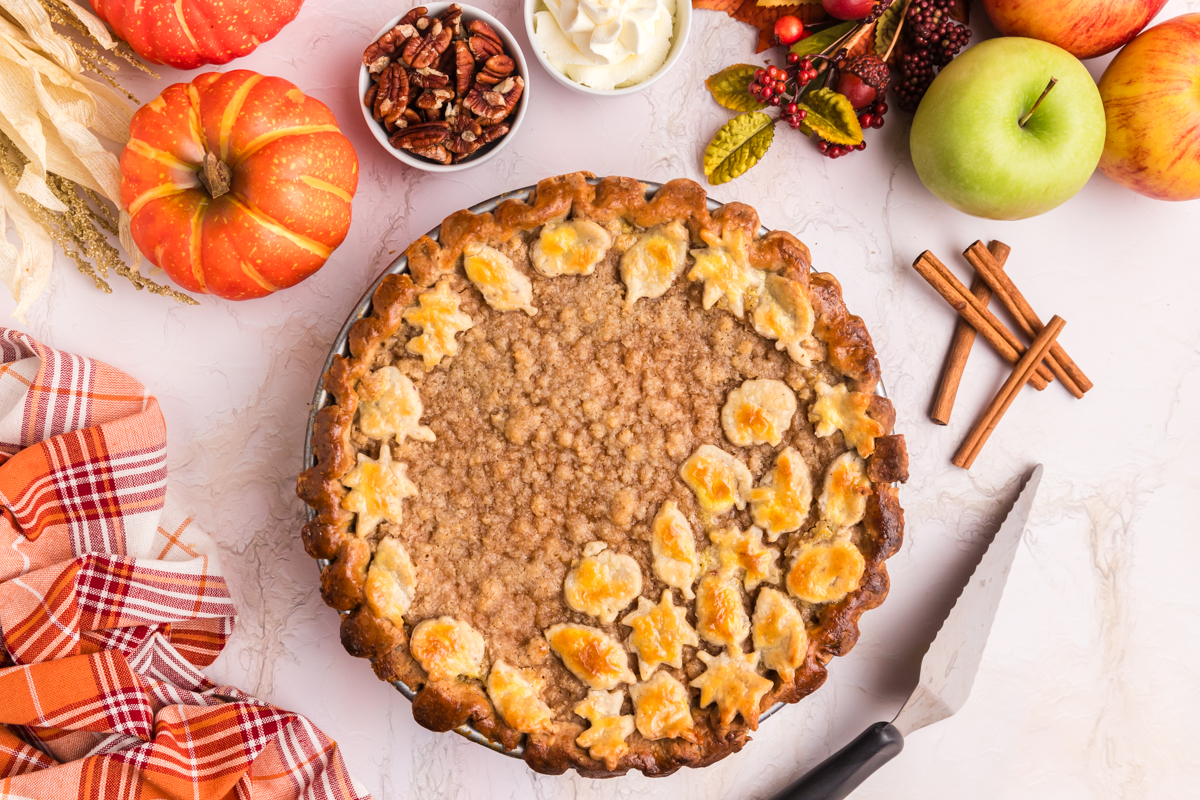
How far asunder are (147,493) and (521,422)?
47.2 inches

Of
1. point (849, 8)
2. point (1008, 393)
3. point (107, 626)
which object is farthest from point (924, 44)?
point (107, 626)

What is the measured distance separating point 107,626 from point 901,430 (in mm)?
2536

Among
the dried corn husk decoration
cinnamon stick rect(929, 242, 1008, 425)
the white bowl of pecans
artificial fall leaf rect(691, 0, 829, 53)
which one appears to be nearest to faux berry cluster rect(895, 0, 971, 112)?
artificial fall leaf rect(691, 0, 829, 53)

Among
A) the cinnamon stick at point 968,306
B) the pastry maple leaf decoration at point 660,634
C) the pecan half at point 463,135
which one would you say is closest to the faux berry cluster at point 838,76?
the cinnamon stick at point 968,306

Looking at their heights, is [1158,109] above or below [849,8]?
above

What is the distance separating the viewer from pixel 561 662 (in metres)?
2.17

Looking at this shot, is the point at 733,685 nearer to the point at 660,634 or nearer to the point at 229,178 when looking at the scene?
the point at 660,634

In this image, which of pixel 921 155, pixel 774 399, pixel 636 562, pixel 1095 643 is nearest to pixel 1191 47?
pixel 921 155

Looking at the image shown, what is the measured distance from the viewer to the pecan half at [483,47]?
7.63 feet

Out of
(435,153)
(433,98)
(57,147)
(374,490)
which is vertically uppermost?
(433,98)

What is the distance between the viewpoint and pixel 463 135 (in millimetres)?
2316

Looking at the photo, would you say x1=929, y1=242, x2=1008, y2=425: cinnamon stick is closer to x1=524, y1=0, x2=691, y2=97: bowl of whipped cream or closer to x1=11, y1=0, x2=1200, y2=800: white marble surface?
x1=11, y1=0, x2=1200, y2=800: white marble surface

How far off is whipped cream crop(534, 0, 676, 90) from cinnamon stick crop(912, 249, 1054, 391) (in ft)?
3.49

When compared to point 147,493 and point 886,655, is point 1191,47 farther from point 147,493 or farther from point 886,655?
point 147,493
